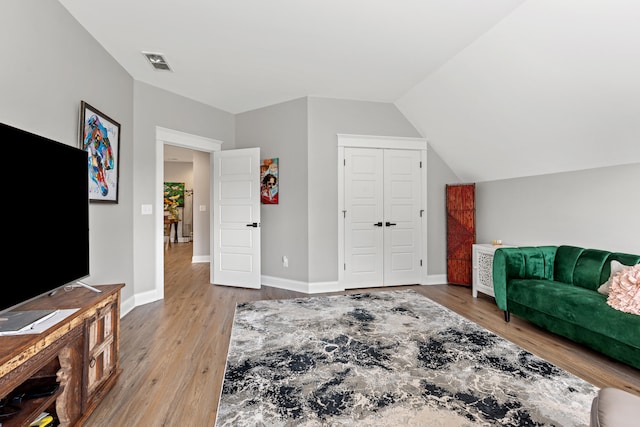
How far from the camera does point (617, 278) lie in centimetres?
237

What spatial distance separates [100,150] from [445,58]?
3527mm

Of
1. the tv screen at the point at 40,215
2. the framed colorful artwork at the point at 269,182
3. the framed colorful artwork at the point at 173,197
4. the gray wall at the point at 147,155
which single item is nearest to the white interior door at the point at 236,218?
the framed colorful artwork at the point at 269,182

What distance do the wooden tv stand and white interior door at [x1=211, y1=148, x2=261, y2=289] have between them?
2421 mm

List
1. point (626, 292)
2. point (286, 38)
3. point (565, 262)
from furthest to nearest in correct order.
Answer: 1. point (565, 262)
2. point (286, 38)
3. point (626, 292)

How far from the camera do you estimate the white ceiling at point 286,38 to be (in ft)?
7.85

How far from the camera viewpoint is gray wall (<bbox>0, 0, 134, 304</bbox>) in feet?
6.19

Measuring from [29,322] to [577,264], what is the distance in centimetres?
410

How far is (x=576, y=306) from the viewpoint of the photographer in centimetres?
246

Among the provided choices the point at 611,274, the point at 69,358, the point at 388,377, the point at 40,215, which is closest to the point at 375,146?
the point at 611,274

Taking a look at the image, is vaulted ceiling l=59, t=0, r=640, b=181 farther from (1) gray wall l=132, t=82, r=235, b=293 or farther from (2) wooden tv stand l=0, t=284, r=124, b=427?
(2) wooden tv stand l=0, t=284, r=124, b=427

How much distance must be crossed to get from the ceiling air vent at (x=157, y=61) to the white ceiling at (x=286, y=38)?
0.06 m

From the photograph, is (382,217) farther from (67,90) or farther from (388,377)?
(67,90)

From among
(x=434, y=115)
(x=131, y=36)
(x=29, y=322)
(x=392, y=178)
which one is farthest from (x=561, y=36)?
(x=29, y=322)

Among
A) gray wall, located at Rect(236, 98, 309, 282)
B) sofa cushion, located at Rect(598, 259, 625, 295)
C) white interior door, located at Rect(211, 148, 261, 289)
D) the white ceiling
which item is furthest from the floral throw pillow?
white interior door, located at Rect(211, 148, 261, 289)
